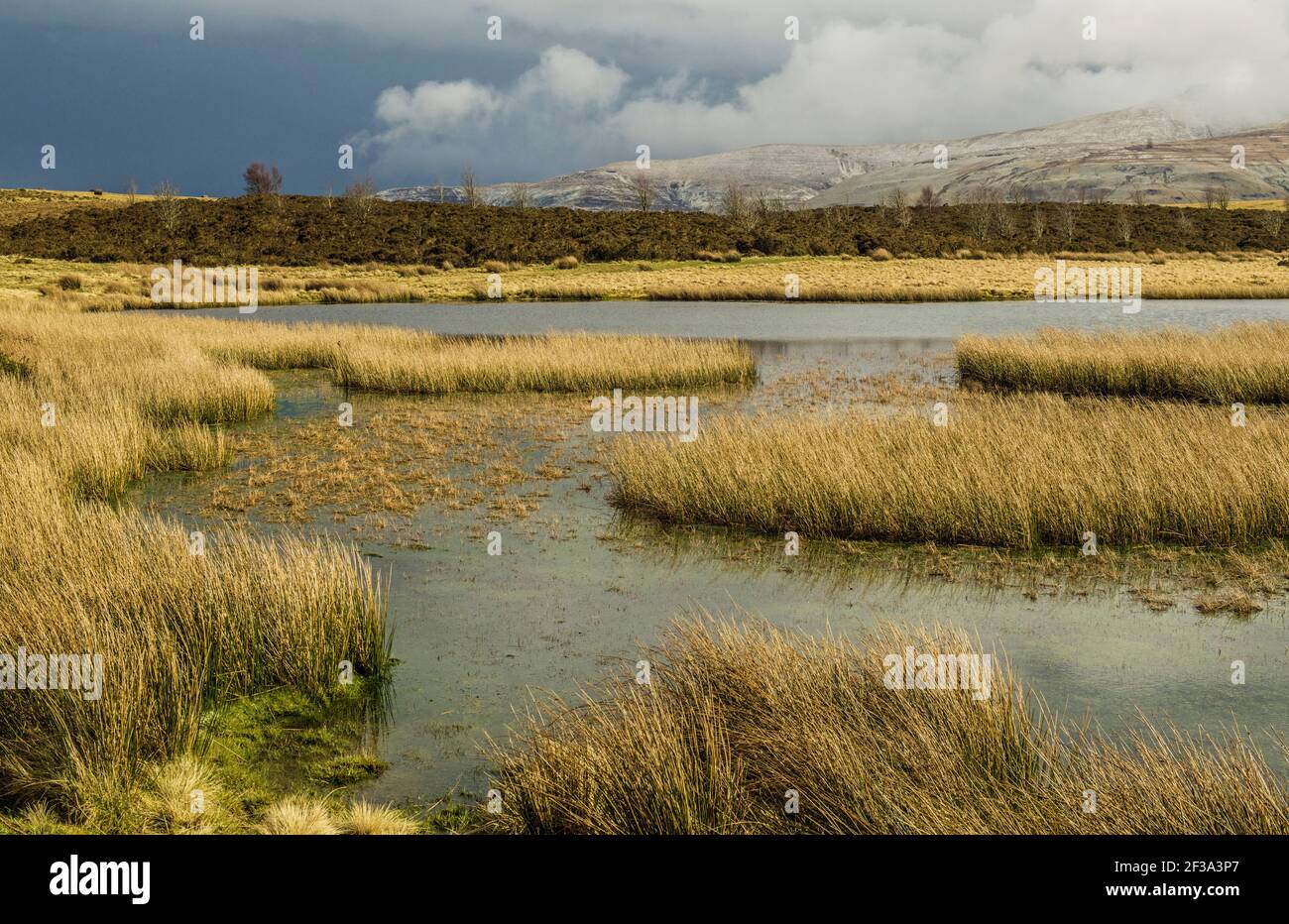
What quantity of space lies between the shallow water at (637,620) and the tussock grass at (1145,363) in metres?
14.0

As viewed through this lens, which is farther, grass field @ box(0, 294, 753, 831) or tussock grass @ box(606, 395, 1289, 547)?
tussock grass @ box(606, 395, 1289, 547)

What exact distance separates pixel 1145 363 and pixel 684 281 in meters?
38.3

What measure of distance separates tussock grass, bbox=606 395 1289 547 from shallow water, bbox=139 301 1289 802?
2.49ft

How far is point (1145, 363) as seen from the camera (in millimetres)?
25094

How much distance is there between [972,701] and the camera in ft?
22.4

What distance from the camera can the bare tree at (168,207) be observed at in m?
76.8

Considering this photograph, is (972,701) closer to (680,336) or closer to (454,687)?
(454,687)

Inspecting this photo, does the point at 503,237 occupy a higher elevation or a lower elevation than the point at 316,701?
higher

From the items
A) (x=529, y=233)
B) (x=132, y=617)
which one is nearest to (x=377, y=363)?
(x=132, y=617)

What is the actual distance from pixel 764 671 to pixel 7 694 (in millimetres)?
5137

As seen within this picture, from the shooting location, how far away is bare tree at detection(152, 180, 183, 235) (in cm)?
7675

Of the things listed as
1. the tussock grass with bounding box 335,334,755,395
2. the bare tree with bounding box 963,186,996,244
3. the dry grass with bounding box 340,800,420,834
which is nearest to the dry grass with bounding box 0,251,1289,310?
the bare tree with bounding box 963,186,996,244

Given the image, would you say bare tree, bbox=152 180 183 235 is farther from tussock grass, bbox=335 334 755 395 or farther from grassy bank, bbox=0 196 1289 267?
tussock grass, bbox=335 334 755 395
